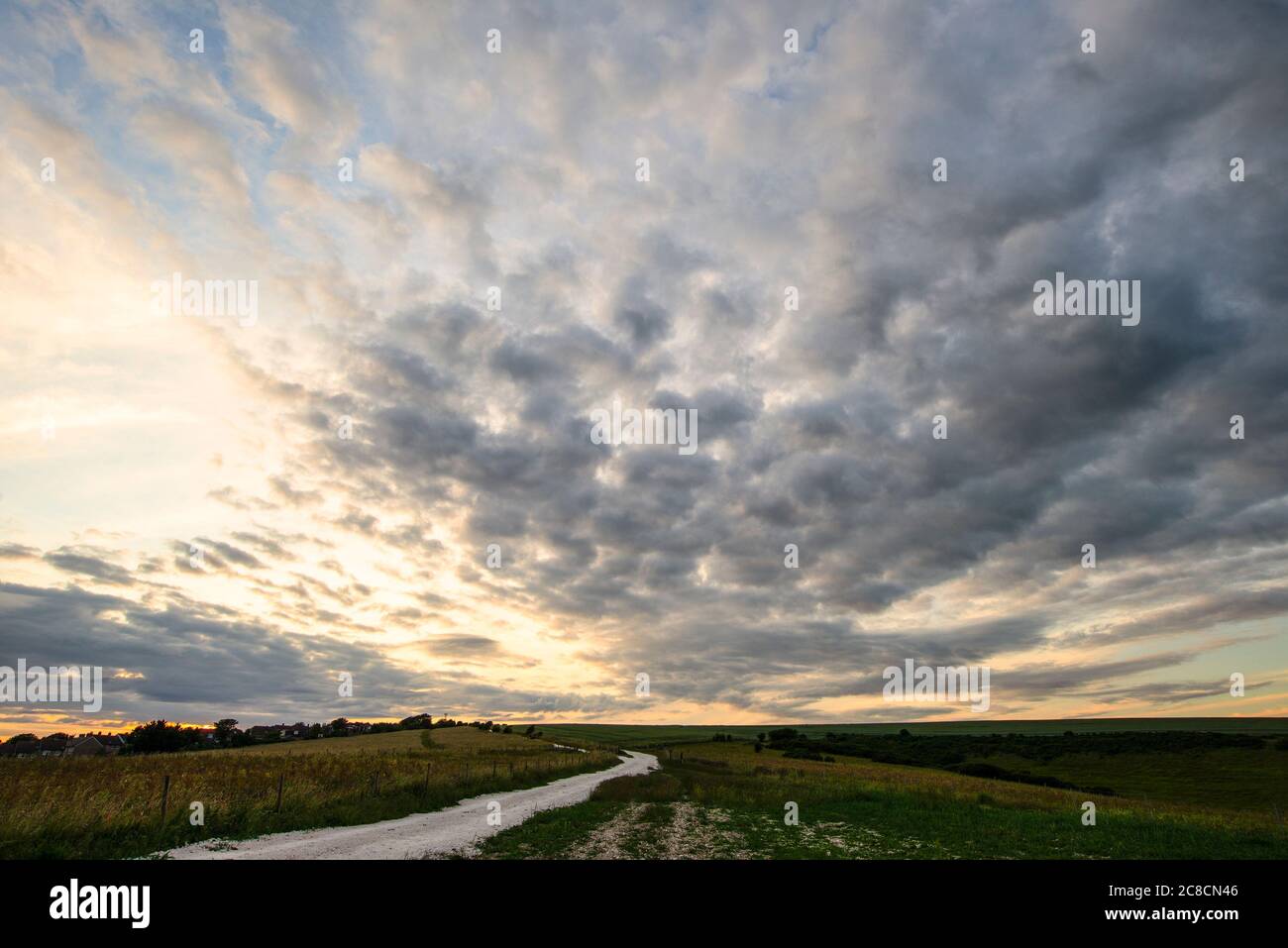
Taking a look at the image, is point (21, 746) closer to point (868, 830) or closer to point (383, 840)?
point (383, 840)

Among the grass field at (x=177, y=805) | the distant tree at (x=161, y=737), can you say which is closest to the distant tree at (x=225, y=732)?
the distant tree at (x=161, y=737)

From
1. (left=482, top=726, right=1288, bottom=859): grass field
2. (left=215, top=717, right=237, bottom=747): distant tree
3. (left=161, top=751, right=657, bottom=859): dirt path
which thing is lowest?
(left=215, top=717, right=237, bottom=747): distant tree

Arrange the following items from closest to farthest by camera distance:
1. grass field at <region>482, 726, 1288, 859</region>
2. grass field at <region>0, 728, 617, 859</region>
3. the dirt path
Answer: grass field at <region>0, 728, 617, 859</region>
the dirt path
grass field at <region>482, 726, 1288, 859</region>

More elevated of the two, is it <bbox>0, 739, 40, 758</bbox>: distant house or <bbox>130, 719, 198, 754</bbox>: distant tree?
<bbox>0, 739, 40, 758</bbox>: distant house

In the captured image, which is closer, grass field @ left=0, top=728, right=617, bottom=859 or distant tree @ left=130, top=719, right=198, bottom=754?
grass field @ left=0, top=728, right=617, bottom=859

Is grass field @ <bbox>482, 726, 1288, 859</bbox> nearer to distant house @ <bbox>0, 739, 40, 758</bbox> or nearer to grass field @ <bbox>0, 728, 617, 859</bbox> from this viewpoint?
grass field @ <bbox>0, 728, 617, 859</bbox>

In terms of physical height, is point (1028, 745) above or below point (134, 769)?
below

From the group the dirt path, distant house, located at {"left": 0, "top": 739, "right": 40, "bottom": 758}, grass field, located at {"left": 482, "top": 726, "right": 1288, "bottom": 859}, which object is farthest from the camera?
distant house, located at {"left": 0, "top": 739, "right": 40, "bottom": 758}

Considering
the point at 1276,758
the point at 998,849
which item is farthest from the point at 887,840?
the point at 1276,758

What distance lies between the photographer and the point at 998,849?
78.8 feet

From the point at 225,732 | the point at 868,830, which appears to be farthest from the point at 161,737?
the point at 868,830

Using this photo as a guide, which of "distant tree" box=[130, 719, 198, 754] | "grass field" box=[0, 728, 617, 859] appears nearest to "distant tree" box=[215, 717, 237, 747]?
"distant tree" box=[130, 719, 198, 754]
